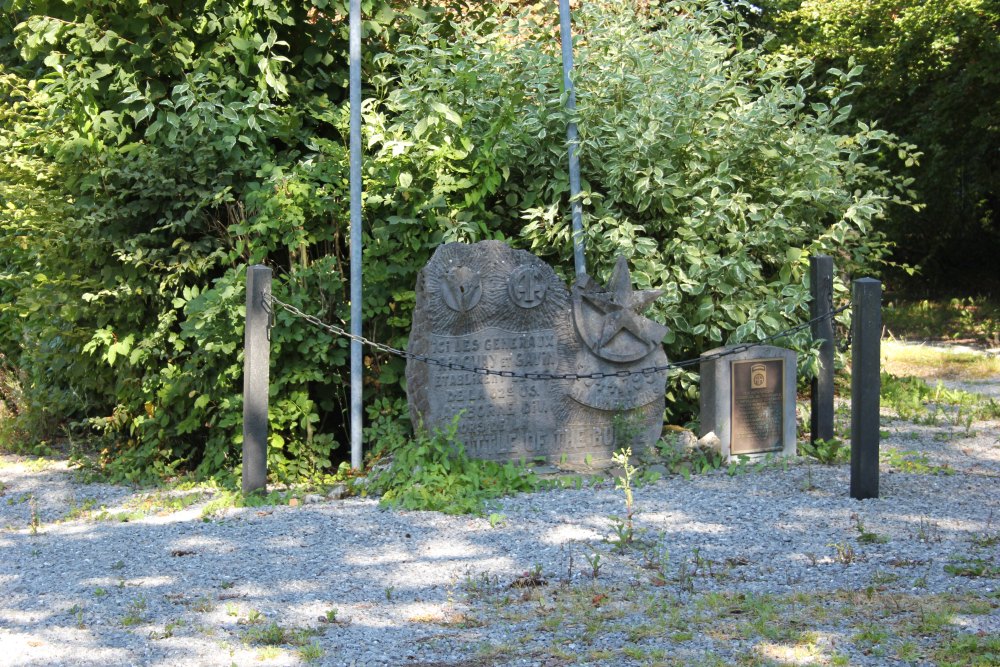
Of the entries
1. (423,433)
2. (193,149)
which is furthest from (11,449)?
(423,433)

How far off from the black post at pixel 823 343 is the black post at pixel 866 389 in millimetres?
1276

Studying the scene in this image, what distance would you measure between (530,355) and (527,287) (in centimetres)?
44

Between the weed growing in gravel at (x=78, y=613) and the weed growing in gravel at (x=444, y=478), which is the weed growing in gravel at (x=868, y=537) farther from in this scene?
the weed growing in gravel at (x=78, y=613)

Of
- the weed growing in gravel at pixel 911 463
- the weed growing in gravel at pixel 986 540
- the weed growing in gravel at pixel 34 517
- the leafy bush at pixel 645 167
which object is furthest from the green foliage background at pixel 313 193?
the weed growing in gravel at pixel 986 540

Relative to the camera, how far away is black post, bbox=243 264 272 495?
6617 mm

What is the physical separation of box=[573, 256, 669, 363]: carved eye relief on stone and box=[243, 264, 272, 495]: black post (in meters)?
1.98

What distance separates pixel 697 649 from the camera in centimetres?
416

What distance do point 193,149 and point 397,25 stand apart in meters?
1.94

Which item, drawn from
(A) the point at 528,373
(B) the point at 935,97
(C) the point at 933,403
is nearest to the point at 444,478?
(A) the point at 528,373

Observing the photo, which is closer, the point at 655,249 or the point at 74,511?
the point at 74,511

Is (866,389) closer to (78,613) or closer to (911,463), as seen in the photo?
(911,463)

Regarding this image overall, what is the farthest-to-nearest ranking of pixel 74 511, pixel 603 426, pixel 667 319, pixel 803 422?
1. pixel 803 422
2. pixel 667 319
3. pixel 603 426
4. pixel 74 511

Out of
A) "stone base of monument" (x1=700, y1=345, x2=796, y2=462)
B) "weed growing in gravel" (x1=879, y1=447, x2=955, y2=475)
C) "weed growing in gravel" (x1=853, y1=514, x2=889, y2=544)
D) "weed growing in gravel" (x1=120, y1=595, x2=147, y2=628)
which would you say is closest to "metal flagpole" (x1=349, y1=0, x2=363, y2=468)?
"stone base of monument" (x1=700, y1=345, x2=796, y2=462)

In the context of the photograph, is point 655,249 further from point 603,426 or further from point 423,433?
point 423,433
